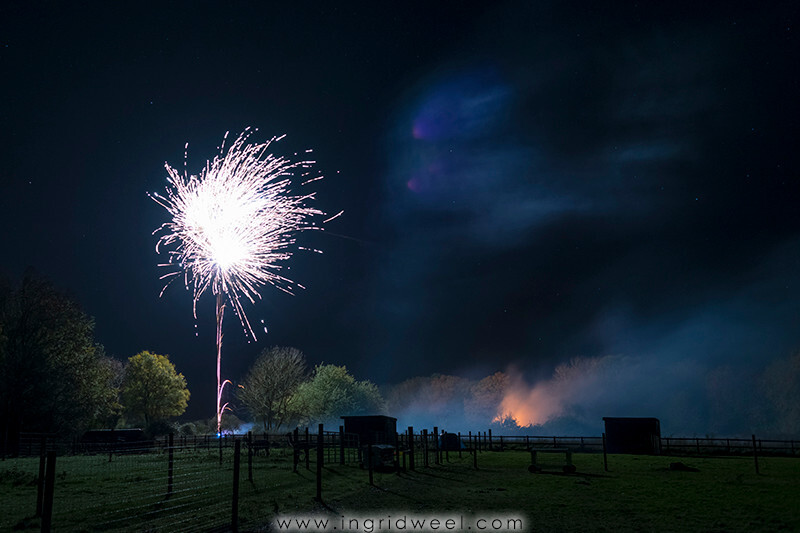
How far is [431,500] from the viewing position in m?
14.5

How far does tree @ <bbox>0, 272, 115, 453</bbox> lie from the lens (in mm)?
40406

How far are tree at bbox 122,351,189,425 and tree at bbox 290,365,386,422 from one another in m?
17.8

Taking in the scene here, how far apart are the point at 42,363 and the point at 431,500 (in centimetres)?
4076

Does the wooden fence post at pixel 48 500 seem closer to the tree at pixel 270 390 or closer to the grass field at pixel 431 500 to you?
the grass field at pixel 431 500

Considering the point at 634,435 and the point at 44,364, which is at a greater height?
the point at 44,364

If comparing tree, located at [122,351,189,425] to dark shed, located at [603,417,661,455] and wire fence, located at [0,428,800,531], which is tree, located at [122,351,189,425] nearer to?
wire fence, located at [0,428,800,531]

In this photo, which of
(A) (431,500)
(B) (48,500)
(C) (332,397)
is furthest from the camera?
(C) (332,397)

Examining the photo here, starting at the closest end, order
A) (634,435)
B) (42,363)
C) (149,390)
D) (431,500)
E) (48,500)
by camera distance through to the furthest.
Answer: (48,500) → (431,500) → (42,363) → (634,435) → (149,390)

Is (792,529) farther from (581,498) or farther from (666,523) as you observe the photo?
(581,498)

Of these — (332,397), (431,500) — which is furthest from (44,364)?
(332,397)

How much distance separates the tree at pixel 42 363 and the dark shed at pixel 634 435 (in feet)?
151

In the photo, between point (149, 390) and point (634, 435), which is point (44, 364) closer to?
point (149, 390)

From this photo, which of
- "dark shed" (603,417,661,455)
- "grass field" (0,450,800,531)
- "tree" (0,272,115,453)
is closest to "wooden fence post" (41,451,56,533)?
"grass field" (0,450,800,531)

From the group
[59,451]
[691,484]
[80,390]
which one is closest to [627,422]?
[691,484]
